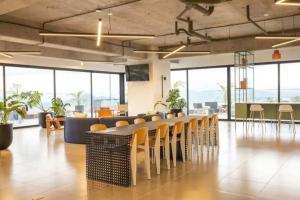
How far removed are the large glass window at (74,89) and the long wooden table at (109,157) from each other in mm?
9395

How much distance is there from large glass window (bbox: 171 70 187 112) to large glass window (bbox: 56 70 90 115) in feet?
15.7

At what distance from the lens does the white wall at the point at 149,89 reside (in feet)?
40.1

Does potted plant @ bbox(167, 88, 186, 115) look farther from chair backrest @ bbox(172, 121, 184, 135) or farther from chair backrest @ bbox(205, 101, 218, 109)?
chair backrest @ bbox(172, 121, 184, 135)

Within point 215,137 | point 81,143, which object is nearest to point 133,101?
point 81,143

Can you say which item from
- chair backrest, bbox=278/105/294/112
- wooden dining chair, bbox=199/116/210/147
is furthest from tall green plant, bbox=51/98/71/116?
chair backrest, bbox=278/105/294/112

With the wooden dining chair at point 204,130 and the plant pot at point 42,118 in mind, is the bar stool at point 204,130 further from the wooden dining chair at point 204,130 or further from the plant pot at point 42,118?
the plant pot at point 42,118

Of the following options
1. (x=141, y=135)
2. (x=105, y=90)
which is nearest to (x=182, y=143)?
(x=141, y=135)

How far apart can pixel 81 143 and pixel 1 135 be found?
83.9 inches

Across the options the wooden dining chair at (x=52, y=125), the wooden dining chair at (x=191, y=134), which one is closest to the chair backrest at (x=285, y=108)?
the wooden dining chair at (x=191, y=134)

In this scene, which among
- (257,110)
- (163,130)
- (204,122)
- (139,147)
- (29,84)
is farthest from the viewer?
(29,84)

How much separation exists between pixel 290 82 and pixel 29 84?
1194cm

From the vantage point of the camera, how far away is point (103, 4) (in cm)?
625

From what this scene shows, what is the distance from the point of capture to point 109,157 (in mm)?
4660

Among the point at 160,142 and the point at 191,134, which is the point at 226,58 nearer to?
the point at 191,134
